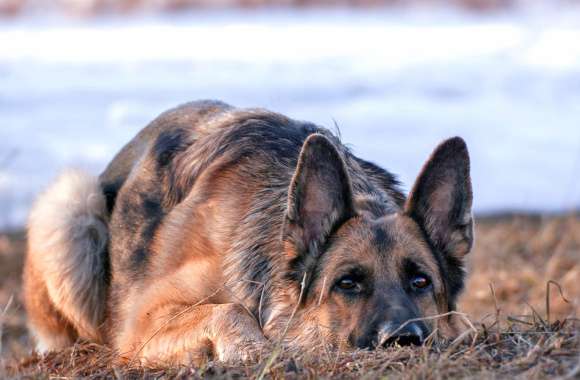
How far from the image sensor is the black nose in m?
4.43

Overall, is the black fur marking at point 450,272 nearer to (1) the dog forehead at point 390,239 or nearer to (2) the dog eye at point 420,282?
(1) the dog forehead at point 390,239

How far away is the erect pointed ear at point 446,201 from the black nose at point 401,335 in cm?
72

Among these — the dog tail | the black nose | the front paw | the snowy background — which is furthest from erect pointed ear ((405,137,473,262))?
the snowy background

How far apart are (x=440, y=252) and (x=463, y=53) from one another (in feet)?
46.2

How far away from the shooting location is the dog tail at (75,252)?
20.8 feet

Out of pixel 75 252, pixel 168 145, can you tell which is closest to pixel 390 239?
pixel 168 145

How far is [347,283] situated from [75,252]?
2.33 metres

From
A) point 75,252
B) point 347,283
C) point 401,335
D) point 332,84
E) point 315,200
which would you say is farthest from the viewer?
point 332,84

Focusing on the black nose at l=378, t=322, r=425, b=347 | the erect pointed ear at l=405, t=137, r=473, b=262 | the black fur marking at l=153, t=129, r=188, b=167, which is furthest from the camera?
the black fur marking at l=153, t=129, r=188, b=167

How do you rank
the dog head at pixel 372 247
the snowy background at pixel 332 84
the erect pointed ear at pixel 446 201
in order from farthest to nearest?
1. the snowy background at pixel 332 84
2. the erect pointed ear at pixel 446 201
3. the dog head at pixel 372 247

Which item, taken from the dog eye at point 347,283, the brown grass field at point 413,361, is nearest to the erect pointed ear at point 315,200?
the dog eye at point 347,283

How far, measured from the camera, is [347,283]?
15.6 feet

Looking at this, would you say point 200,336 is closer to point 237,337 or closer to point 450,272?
point 237,337

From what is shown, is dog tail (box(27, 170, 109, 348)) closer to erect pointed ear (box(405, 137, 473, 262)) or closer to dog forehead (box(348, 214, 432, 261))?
dog forehead (box(348, 214, 432, 261))
